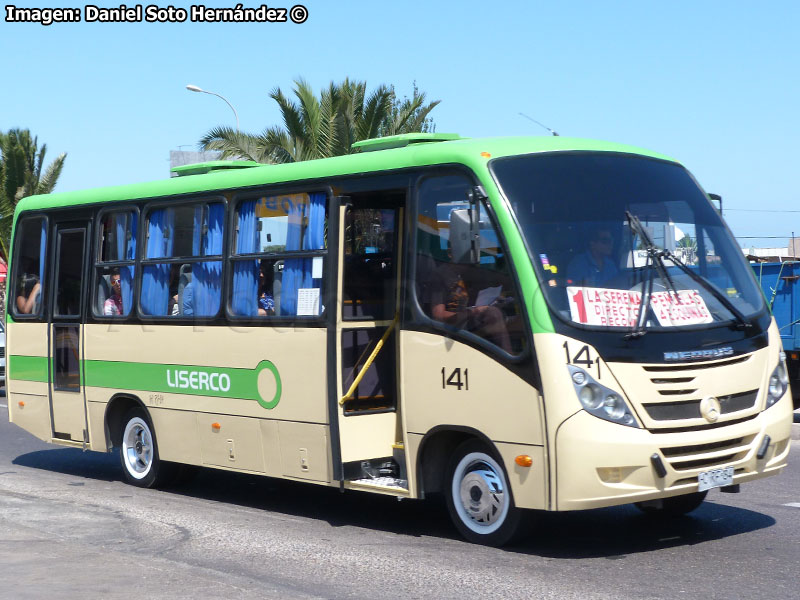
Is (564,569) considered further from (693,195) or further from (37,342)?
(37,342)

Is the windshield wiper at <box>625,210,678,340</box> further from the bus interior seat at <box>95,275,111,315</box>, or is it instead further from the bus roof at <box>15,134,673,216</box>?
the bus interior seat at <box>95,275,111,315</box>

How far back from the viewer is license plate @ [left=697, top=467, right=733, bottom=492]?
25.1 feet

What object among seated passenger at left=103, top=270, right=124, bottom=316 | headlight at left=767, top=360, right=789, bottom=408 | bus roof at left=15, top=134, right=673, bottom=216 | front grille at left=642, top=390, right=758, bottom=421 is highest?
bus roof at left=15, top=134, right=673, bottom=216

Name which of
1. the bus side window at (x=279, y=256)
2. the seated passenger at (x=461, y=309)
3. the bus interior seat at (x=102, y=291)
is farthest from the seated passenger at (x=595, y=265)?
the bus interior seat at (x=102, y=291)

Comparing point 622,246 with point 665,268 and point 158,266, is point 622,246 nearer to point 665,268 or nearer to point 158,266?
point 665,268

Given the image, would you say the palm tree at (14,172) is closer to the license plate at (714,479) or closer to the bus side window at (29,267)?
the bus side window at (29,267)

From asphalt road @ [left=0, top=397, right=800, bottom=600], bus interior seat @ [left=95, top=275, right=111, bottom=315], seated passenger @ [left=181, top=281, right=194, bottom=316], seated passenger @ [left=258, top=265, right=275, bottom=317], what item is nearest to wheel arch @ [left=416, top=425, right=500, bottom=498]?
asphalt road @ [left=0, top=397, right=800, bottom=600]

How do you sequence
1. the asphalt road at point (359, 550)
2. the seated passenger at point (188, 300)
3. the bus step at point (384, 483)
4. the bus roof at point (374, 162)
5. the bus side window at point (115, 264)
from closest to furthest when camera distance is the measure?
the asphalt road at point (359, 550) → the bus roof at point (374, 162) → the bus step at point (384, 483) → the seated passenger at point (188, 300) → the bus side window at point (115, 264)

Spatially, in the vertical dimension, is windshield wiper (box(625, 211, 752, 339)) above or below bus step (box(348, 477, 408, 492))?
above

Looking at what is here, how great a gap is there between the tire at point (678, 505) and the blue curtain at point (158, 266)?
197 inches

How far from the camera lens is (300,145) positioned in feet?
85.0

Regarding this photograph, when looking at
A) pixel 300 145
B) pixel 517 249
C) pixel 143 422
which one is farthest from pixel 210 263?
pixel 300 145

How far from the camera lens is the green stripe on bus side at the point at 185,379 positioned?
1009cm

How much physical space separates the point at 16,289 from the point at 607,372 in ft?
27.2
